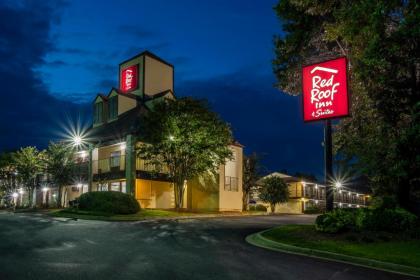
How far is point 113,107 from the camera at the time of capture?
40625 millimetres

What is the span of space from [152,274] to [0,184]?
54.6 meters

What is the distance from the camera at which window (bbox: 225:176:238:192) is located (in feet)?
129

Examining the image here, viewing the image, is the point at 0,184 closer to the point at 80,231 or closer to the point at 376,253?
the point at 80,231

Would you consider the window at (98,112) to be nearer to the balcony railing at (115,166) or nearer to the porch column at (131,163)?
the balcony railing at (115,166)

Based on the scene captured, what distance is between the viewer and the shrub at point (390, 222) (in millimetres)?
14906

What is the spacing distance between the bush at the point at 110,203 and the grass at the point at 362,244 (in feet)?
46.9

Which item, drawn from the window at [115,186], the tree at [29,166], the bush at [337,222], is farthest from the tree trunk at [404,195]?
the tree at [29,166]

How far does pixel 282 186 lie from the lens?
4934cm

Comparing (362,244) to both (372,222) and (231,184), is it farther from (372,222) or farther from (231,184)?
(231,184)

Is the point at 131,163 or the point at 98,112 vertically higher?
the point at 98,112

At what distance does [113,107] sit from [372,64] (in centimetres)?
3059

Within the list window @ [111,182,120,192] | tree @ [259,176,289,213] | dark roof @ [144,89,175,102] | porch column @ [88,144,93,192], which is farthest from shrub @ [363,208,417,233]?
tree @ [259,176,289,213]

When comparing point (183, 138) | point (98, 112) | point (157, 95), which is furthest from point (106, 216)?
point (98, 112)

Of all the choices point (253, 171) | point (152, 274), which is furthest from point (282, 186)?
point (152, 274)
